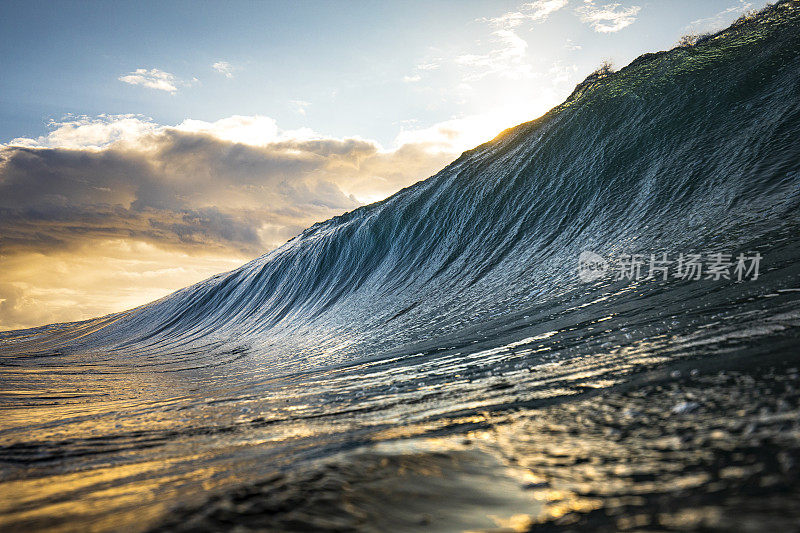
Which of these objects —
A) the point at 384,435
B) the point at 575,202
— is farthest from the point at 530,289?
the point at 384,435

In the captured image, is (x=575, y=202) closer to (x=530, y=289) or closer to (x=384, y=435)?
(x=530, y=289)

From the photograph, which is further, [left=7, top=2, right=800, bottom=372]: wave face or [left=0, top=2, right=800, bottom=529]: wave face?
[left=7, top=2, right=800, bottom=372]: wave face

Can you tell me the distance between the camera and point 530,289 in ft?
21.5

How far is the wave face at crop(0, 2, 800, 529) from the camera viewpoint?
261 cm

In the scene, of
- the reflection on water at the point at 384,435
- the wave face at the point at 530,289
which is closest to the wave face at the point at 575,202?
the wave face at the point at 530,289

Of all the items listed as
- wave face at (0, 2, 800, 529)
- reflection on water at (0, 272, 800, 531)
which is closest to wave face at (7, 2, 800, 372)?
wave face at (0, 2, 800, 529)

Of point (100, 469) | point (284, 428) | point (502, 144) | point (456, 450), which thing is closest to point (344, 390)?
point (284, 428)

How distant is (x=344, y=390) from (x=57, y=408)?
125 inches

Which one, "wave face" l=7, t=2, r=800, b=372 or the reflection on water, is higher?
"wave face" l=7, t=2, r=800, b=372

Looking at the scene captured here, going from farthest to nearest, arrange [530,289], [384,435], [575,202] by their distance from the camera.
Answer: [575,202] → [530,289] → [384,435]

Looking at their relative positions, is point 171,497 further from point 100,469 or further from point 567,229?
point 567,229

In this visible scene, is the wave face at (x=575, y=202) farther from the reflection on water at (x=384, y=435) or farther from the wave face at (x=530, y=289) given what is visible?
the reflection on water at (x=384, y=435)

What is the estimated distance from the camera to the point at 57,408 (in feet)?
14.3

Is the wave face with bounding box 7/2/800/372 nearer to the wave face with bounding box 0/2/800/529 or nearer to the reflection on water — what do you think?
the wave face with bounding box 0/2/800/529
